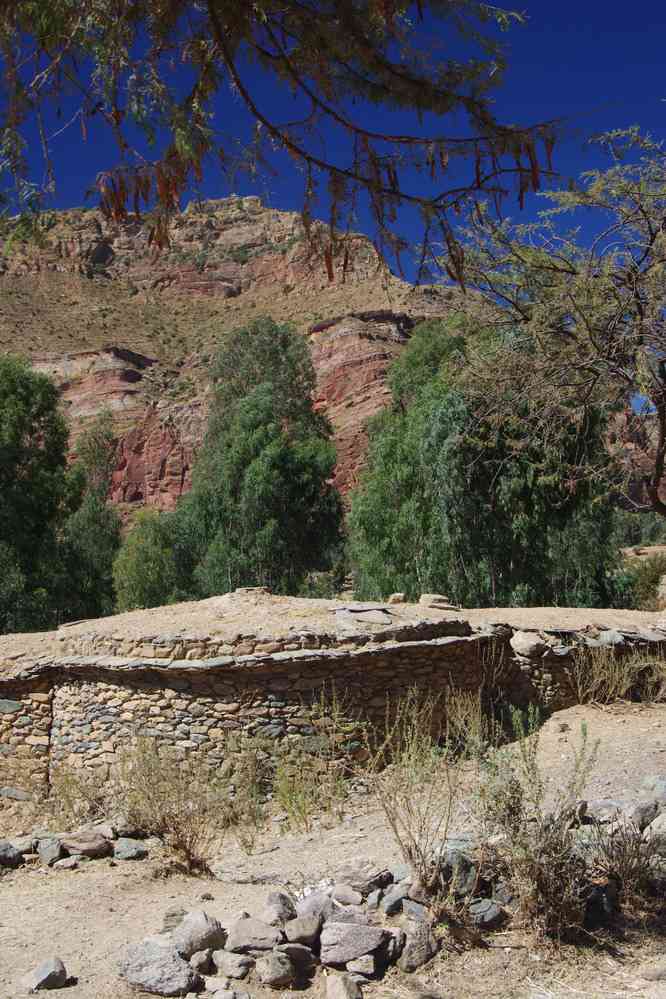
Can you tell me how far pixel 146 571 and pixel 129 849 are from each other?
76.8ft

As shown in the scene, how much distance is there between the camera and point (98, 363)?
217ft

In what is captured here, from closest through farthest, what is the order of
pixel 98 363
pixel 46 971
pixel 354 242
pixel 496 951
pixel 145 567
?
pixel 46 971 < pixel 496 951 < pixel 354 242 < pixel 145 567 < pixel 98 363

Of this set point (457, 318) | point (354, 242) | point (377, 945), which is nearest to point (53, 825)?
point (377, 945)

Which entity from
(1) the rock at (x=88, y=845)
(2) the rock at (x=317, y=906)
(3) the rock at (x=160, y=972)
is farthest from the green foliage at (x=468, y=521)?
(3) the rock at (x=160, y=972)

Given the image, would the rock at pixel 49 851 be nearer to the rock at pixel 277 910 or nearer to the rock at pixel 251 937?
the rock at pixel 277 910

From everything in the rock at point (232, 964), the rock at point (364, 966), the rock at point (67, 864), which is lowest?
the rock at point (67, 864)

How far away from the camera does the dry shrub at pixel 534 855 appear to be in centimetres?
425

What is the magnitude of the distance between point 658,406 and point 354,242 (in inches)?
130

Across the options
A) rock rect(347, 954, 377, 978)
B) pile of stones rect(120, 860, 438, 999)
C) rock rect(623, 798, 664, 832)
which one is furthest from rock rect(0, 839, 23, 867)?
rock rect(623, 798, 664, 832)

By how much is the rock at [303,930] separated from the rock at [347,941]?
0.05 metres

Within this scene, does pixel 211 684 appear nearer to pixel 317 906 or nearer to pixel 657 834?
pixel 317 906

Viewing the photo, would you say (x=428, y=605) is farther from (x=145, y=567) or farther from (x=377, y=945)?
(x=145, y=567)

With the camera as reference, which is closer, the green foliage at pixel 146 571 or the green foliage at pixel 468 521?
the green foliage at pixel 468 521

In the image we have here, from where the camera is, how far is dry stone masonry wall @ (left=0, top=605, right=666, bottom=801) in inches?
346
